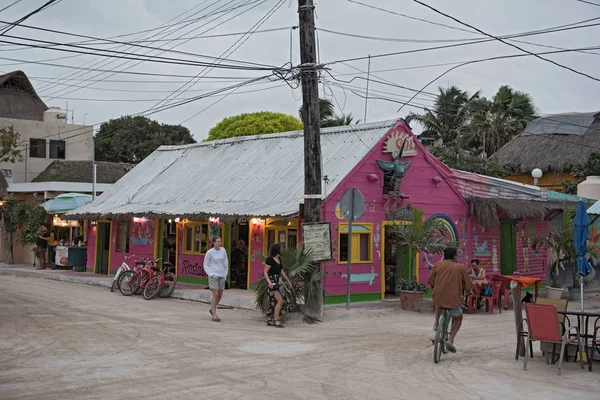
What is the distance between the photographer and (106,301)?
18391mm

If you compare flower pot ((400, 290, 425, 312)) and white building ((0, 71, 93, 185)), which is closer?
flower pot ((400, 290, 425, 312))

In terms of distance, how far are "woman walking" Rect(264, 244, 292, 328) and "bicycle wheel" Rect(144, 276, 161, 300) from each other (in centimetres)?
580

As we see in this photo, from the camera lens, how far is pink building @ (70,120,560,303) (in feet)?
61.2

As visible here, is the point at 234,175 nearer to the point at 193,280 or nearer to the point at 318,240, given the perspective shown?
the point at 193,280

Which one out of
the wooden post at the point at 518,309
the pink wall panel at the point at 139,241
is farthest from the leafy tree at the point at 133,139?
the wooden post at the point at 518,309

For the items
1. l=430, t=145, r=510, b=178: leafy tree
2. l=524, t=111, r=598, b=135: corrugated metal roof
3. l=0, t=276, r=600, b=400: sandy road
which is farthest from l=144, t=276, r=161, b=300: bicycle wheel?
l=524, t=111, r=598, b=135: corrugated metal roof

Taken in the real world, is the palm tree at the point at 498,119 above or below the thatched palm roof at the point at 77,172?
above

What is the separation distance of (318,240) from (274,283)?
4.99 feet

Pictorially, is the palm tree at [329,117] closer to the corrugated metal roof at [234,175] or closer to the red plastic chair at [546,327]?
the corrugated metal roof at [234,175]

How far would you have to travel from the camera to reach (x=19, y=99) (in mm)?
53844

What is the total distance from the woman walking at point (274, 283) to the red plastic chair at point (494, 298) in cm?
596

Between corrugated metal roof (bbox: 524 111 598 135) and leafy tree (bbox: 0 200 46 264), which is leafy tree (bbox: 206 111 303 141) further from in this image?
leafy tree (bbox: 0 200 46 264)

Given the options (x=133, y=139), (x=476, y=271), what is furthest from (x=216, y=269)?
(x=133, y=139)

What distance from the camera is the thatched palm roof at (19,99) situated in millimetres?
52484
